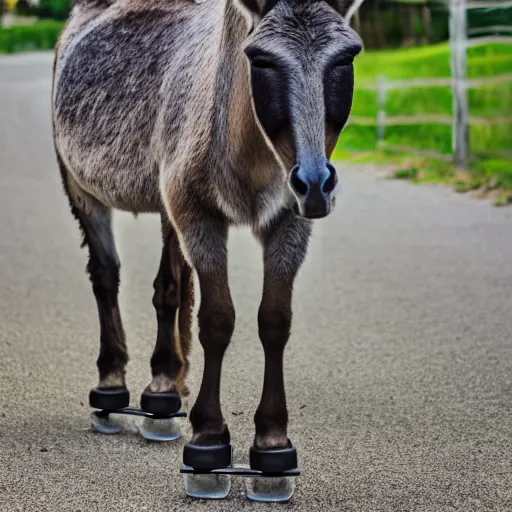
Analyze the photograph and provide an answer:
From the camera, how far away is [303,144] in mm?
3975

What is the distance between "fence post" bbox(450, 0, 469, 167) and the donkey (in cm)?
954

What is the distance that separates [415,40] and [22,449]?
15872 millimetres

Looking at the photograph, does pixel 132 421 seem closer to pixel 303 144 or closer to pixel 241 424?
pixel 241 424

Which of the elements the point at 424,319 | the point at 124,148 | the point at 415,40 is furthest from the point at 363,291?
the point at 415,40

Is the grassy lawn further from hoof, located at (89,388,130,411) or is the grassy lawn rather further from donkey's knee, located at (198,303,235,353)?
donkey's knee, located at (198,303,235,353)

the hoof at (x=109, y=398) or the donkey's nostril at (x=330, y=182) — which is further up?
the donkey's nostril at (x=330, y=182)

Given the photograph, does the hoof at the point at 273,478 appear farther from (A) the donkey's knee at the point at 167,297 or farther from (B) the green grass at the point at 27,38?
(B) the green grass at the point at 27,38

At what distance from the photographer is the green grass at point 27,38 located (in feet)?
95.1

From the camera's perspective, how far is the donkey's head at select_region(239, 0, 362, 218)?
3951mm

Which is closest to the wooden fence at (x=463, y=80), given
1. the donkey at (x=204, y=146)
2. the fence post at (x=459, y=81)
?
the fence post at (x=459, y=81)

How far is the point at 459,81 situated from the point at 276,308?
11.5 meters

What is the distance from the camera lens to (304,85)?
400cm

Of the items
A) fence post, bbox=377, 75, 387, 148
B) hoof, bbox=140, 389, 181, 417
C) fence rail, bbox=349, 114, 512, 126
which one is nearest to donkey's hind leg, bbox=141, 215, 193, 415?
hoof, bbox=140, 389, 181, 417

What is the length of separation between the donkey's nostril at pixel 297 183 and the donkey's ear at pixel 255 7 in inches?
23.3
